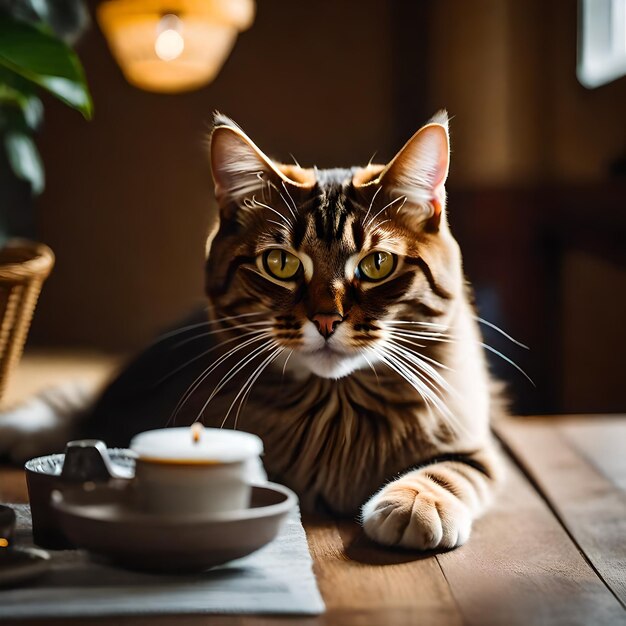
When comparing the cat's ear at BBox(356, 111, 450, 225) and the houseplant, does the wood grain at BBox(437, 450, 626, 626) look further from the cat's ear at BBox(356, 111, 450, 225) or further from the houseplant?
the houseplant

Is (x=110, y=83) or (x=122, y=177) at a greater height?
(x=110, y=83)

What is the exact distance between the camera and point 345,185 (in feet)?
3.99

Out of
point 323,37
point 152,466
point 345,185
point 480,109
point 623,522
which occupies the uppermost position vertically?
point 323,37

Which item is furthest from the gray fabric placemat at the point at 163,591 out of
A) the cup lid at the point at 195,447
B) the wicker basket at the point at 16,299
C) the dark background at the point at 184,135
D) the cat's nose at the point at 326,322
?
the dark background at the point at 184,135

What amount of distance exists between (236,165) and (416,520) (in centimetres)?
52

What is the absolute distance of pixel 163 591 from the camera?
830 millimetres

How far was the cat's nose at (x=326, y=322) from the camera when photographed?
1.09m

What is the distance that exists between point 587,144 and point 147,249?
223 cm

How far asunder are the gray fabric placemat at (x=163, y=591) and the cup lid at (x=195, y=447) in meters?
0.13

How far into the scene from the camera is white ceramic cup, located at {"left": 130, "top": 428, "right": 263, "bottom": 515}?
0.78m

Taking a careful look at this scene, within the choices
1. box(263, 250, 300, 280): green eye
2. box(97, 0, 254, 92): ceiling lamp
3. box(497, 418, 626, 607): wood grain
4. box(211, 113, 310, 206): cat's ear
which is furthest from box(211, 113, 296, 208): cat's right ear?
box(97, 0, 254, 92): ceiling lamp

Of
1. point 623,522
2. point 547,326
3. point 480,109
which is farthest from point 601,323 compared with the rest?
point 623,522

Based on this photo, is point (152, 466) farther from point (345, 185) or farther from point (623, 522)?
point (623, 522)

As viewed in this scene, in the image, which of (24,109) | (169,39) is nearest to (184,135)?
(169,39)
